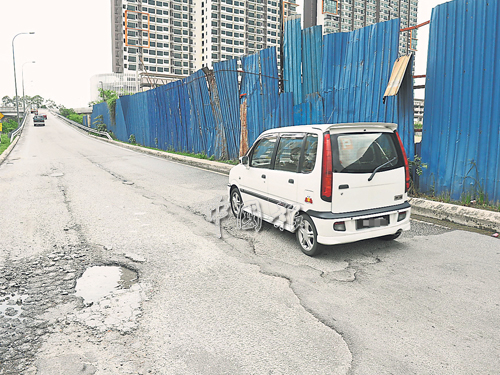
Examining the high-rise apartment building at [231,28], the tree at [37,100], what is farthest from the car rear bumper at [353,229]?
the tree at [37,100]

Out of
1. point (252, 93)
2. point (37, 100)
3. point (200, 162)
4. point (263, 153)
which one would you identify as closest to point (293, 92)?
point (252, 93)

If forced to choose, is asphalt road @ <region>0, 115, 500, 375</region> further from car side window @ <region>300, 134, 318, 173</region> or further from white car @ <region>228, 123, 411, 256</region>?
car side window @ <region>300, 134, 318, 173</region>

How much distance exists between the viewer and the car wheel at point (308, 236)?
5238mm

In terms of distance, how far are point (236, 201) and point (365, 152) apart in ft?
9.04

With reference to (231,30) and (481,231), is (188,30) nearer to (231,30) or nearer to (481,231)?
(231,30)

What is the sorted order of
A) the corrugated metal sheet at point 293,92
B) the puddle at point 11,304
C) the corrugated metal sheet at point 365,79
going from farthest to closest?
1. the corrugated metal sheet at point 293,92
2. the corrugated metal sheet at point 365,79
3. the puddle at point 11,304

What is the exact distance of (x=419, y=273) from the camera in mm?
4742

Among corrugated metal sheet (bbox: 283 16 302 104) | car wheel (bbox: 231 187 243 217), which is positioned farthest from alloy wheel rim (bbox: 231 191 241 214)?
corrugated metal sheet (bbox: 283 16 302 104)

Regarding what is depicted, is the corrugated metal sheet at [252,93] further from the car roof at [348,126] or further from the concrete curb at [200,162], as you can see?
the car roof at [348,126]

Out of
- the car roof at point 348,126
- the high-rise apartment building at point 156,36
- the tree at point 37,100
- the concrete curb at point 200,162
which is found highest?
the high-rise apartment building at point 156,36

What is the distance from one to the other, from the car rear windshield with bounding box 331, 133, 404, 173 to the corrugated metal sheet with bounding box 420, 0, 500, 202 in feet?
8.40

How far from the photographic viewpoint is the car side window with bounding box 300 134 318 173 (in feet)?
17.3

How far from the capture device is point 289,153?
582 cm

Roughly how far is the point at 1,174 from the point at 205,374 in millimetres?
13214
